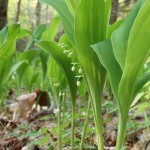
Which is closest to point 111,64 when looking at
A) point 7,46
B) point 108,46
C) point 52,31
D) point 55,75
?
point 108,46

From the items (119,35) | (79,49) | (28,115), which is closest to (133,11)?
(119,35)

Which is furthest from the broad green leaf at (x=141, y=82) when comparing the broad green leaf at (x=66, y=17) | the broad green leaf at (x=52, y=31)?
the broad green leaf at (x=52, y=31)

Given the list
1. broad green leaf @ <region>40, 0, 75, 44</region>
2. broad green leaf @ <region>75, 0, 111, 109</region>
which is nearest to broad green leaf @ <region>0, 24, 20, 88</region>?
broad green leaf @ <region>40, 0, 75, 44</region>

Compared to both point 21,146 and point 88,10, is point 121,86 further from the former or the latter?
A: point 21,146

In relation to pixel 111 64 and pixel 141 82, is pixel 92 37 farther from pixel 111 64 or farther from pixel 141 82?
pixel 141 82

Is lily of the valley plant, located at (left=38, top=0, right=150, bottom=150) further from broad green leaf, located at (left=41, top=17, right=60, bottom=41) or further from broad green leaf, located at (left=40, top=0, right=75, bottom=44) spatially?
broad green leaf, located at (left=41, top=17, right=60, bottom=41)

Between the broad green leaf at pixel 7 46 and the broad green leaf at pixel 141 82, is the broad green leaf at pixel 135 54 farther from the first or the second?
the broad green leaf at pixel 7 46
